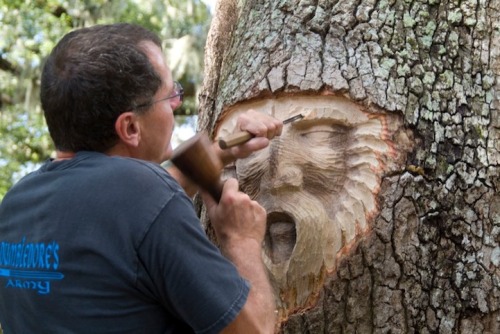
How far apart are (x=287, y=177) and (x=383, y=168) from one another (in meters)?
0.36

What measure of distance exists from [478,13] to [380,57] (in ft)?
1.57

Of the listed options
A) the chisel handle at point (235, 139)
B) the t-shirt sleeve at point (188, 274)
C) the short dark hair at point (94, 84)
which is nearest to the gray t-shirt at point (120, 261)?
the t-shirt sleeve at point (188, 274)

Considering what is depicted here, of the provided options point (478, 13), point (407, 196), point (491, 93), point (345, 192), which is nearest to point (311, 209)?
point (345, 192)

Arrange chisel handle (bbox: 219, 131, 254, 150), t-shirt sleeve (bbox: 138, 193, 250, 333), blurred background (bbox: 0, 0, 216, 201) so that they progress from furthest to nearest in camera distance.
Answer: blurred background (bbox: 0, 0, 216, 201)
chisel handle (bbox: 219, 131, 254, 150)
t-shirt sleeve (bbox: 138, 193, 250, 333)

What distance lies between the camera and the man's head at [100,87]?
6.56ft

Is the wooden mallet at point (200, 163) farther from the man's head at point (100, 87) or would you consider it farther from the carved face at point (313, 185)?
the carved face at point (313, 185)

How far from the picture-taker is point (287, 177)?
2666 mm

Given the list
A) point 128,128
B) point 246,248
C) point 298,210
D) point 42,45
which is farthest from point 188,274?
point 42,45

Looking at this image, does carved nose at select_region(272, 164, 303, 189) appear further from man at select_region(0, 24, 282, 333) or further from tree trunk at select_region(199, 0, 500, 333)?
man at select_region(0, 24, 282, 333)

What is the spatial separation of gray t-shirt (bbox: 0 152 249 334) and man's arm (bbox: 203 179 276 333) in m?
0.06

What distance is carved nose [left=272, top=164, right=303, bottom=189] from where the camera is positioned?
8.73 feet

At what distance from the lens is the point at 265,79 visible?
2814mm

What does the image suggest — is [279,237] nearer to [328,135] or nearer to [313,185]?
[313,185]

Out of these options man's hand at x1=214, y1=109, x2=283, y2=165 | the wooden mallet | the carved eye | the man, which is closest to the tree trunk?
the carved eye
